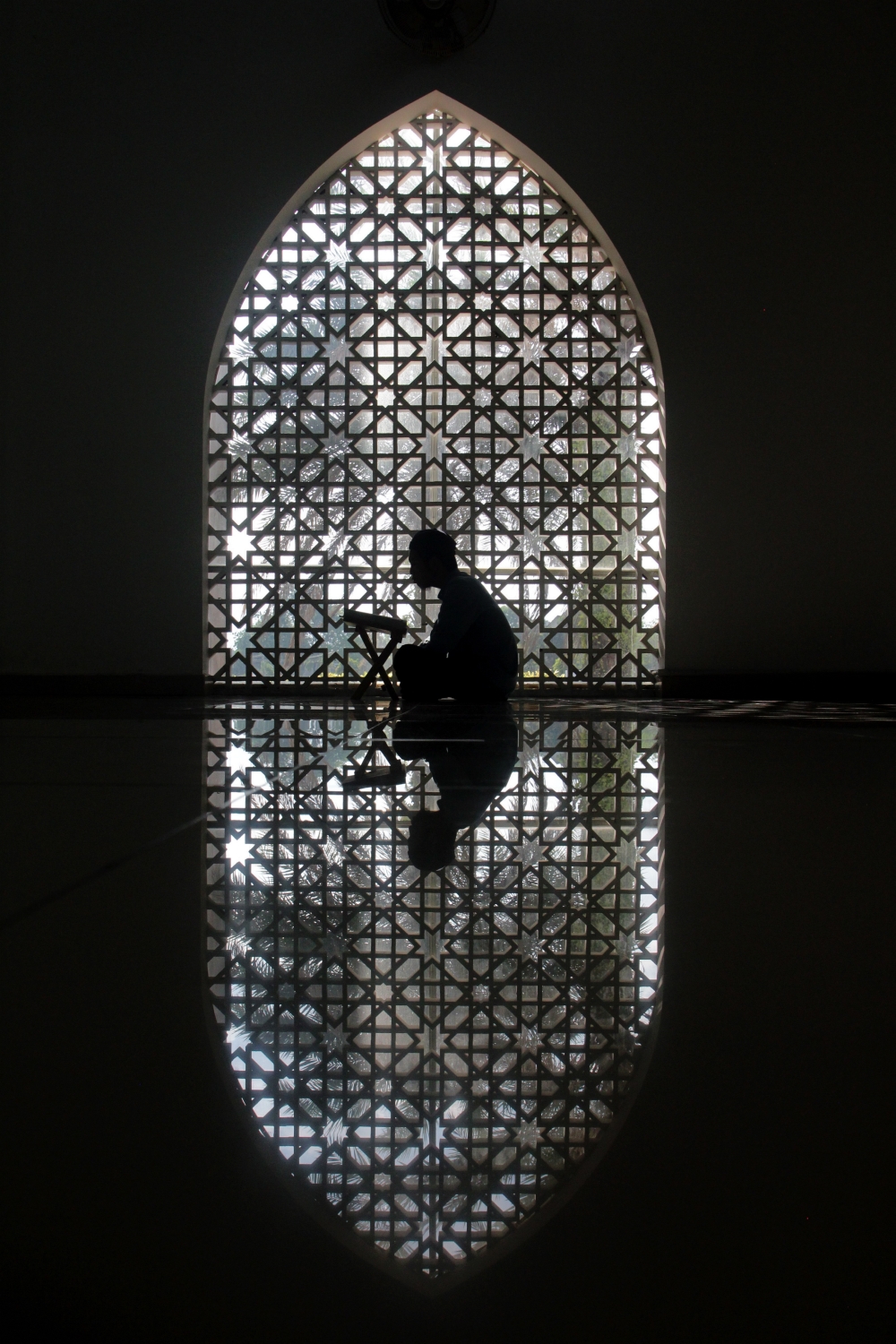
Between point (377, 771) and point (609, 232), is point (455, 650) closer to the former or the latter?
point (377, 771)

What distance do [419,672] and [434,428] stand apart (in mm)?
2004

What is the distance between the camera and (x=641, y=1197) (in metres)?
0.25

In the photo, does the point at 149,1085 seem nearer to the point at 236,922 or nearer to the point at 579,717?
the point at 236,922

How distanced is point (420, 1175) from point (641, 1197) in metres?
0.06

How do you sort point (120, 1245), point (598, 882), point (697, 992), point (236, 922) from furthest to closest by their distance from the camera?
point (598, 882), point (236, 922), point (697, 992), point (120, 1245)

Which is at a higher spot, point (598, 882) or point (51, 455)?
point (51, 455)

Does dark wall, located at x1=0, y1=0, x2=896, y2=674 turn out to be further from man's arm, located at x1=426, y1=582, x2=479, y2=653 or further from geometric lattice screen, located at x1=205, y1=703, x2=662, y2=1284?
geometric lattice screen, located at x1=205, y1=703, x2=662, y2=1284

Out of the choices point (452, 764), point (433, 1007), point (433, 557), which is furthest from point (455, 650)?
point (433, 1007)

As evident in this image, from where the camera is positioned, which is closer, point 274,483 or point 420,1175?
point 420,1175

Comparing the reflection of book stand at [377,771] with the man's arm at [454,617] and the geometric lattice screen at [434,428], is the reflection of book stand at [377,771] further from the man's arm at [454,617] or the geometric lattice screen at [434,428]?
the geometric lattice screen at [434,428]

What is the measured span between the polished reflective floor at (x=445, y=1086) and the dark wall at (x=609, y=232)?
14.3ft

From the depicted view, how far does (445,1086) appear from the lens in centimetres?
32

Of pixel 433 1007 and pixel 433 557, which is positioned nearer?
pixel 433 1007

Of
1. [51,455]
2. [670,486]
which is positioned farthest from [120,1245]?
[51,455]
